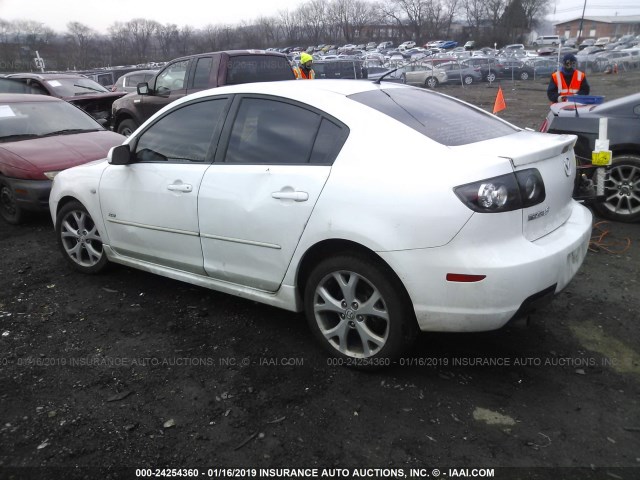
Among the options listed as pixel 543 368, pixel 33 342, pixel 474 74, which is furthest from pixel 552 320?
pixel 474 74

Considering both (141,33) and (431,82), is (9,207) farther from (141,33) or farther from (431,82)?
(141,33)

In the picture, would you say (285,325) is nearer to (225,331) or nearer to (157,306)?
(225,331)

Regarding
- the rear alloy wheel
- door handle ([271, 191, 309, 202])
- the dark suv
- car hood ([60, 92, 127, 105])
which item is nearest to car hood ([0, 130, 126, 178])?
the dark suv

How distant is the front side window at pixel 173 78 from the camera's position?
9.05 metres

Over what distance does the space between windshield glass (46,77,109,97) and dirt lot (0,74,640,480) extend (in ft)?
26.1

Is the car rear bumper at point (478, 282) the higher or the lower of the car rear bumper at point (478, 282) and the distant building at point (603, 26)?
the lower

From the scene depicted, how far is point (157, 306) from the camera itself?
4.04 metres

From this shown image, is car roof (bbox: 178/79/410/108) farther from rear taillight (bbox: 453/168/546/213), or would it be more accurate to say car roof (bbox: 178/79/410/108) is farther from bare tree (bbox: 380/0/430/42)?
bare tree (bbox: 380/0/430/42)

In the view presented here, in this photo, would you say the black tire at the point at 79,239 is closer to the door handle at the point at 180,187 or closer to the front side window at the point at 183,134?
the front side window at the point at 183,134

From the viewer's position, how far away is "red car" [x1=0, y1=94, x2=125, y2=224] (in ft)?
19.2

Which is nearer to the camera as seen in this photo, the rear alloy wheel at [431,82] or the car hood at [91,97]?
the car hood at [91,97]

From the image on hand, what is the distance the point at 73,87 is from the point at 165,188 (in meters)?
8.98

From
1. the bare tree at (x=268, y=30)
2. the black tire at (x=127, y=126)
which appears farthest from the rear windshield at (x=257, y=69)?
the bare tree at (x=268, y=30)

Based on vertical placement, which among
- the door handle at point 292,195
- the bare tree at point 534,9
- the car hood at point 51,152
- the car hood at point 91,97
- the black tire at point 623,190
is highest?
the bare tree at point 534,9
